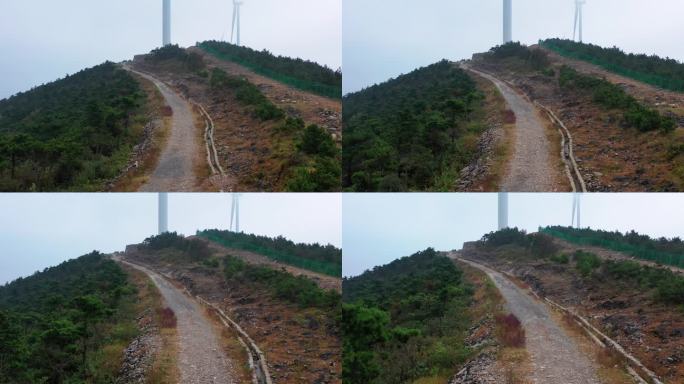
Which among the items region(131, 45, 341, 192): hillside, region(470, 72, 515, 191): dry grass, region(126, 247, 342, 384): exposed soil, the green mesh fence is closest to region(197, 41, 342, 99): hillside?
region(131, 45, 341, 192): hillside

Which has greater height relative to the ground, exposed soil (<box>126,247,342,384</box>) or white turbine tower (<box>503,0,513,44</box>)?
white turbine tower (<box>503,0,513,44</box>)

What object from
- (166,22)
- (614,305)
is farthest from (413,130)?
(166,22)

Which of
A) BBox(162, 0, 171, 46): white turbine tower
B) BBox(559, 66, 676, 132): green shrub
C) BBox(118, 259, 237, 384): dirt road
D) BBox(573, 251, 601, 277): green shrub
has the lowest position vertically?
BBox(118, 259, 237, 384): dirt road

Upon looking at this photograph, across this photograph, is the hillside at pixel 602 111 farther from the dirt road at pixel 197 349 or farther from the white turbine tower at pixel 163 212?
the dirt road at pixel 197 349

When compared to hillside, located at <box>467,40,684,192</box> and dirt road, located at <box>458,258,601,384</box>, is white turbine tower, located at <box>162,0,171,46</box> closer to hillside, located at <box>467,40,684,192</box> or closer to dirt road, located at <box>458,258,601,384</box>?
hillside, located at <box>467,40,684,192</box>

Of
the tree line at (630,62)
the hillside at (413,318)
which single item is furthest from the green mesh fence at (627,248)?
the tree line at (630,62)
